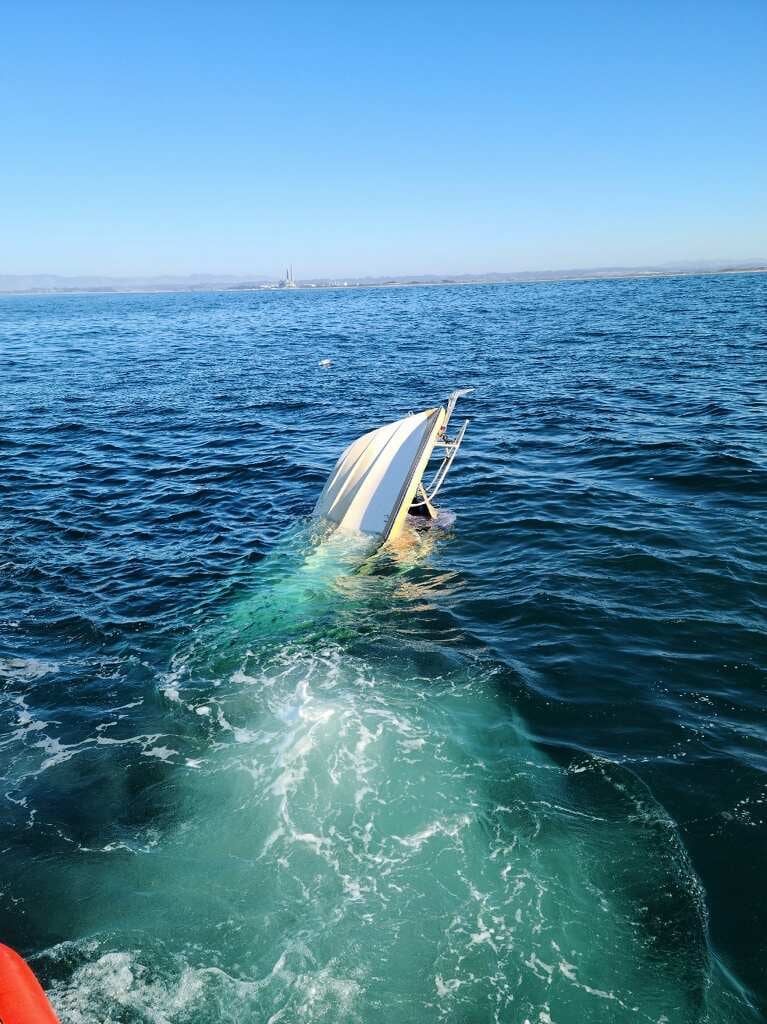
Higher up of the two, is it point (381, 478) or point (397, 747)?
point (381, 478)

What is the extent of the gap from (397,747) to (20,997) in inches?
228

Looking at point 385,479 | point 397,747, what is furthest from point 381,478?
point 397,747

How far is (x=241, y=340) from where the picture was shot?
77.6 metres

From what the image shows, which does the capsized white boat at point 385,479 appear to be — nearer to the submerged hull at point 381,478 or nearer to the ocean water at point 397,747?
the submerged hull at point 381,478

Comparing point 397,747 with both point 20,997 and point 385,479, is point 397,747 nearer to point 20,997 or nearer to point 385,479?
point 20,997

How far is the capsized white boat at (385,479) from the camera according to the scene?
1762cm

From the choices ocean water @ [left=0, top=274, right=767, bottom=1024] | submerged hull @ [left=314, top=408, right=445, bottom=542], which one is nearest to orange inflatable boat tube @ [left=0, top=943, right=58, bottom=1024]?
ocean water @ [left=0, top=274, right=767, bottom=1024]

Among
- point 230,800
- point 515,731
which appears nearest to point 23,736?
point 230,800

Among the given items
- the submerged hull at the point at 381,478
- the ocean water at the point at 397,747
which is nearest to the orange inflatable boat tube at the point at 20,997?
the ocean water at the point at 397,747

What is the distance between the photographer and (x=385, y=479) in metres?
18.5

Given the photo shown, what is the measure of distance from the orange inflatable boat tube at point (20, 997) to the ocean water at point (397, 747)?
120 centimetres

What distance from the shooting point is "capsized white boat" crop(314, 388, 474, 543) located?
1762 centimetres

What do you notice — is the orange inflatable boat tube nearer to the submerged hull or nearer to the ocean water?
the ocean water

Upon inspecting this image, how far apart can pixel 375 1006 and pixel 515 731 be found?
484 cm
